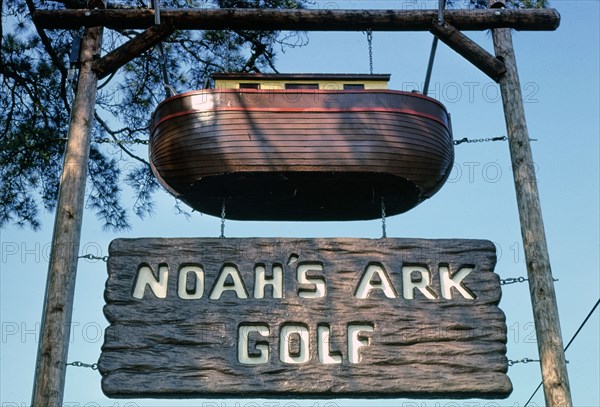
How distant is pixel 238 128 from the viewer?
5922mm

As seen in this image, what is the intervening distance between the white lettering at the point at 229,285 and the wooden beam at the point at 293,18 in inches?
71.4

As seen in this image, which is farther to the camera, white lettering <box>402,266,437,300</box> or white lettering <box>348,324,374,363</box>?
white lettering <box>402,266,437,300</box>

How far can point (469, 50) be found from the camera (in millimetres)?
6270

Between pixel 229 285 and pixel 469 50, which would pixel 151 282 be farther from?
pixel 469 50

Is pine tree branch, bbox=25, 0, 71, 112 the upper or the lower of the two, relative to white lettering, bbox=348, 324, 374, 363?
upper

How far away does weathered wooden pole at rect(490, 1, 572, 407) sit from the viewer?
5.16 metres

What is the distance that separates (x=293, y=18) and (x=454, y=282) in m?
2.15

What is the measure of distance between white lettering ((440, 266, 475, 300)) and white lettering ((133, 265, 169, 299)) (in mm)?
1602

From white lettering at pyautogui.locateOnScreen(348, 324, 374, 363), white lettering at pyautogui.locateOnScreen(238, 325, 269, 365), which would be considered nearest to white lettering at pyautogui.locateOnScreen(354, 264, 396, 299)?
white lettering at pyautogui.locateOnScreen(348, 324, 374, 363)

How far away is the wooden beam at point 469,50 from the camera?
6.19 m

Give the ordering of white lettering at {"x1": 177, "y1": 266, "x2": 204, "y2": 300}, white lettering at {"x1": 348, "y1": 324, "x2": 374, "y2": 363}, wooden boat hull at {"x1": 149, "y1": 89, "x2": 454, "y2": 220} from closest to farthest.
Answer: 1. white lettering at {"x1": 348, "y1": 324, "x2": 374, "y2": 363}
2. white lettering at {"x1": 177, "y1": 266, "x2": 204, "y2": 300}
3. wooden boat hull at {"x1": 149, "y1": 89, "x2": 454, "y2": 220}

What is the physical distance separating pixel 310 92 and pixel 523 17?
61.5 inches

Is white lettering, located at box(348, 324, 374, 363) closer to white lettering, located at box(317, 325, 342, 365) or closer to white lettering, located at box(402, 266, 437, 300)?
white lettering, located at box(317, 325, 342, 365)

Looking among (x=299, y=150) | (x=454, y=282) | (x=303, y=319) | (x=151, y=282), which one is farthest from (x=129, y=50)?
(x=454, y=282)
